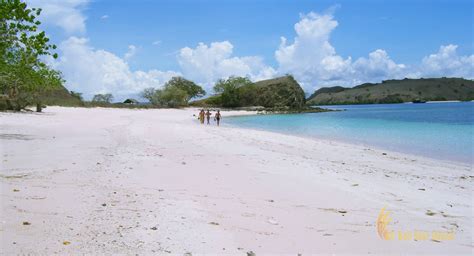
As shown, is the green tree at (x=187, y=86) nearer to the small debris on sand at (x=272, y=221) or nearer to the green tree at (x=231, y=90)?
the green tree at (x=231, y=90)

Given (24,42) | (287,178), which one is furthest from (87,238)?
(24,42)

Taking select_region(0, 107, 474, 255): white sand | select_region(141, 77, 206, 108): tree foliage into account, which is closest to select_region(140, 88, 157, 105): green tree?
select_region(141, 77, 206, 108): tree foliage

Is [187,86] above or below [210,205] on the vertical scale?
above

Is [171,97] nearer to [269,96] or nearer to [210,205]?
[269,96]

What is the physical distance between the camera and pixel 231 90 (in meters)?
104

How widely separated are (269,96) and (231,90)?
41.4 ft

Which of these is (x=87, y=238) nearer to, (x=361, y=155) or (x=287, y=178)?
(x=287, y=178)

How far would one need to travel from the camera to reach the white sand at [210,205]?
4.77 m

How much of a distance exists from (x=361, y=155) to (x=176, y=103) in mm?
79947

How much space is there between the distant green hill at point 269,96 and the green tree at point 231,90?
109 centimetres

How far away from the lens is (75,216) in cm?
541

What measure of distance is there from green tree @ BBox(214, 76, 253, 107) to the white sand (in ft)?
303

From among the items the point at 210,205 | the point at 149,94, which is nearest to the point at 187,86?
the point at 149,94

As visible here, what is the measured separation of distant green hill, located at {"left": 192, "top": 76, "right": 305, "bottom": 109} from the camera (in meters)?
107
